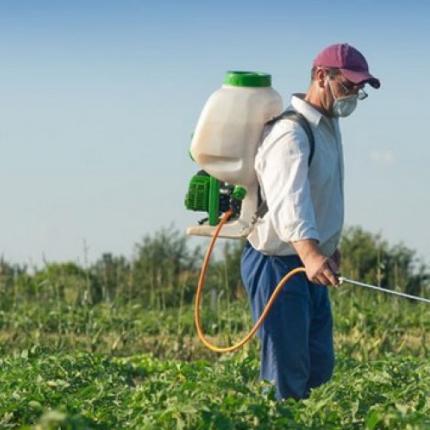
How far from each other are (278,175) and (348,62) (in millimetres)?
706

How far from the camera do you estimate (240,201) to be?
7.36 metres

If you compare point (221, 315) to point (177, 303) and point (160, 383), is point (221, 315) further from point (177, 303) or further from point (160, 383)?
point (160, 383)

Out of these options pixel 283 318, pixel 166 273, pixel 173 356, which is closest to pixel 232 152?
pixel 283 318

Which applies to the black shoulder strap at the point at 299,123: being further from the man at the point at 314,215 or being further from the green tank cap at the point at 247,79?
the green tank cap at the point at 247,79

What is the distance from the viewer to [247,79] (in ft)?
24.1

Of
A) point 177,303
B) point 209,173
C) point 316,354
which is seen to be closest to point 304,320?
point 316,354

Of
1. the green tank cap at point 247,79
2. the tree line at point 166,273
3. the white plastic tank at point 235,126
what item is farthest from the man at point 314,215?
the tree line at point 166,273

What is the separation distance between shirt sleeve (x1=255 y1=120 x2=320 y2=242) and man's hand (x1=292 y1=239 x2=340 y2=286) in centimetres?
4

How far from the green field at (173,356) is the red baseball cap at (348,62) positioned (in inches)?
52.8

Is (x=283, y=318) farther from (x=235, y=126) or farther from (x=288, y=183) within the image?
(x=235, y=126)

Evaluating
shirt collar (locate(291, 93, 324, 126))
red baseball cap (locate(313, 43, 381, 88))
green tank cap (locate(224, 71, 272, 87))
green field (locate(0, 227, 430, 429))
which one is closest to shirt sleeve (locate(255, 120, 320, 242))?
shirt collar (locate(291, 93, 324, 126))

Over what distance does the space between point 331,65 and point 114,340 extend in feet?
19.5

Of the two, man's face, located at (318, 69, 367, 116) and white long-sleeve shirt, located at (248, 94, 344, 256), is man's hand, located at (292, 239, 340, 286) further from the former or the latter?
man's face, located at (318, 69, 367, 116)

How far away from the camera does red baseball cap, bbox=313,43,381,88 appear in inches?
276
